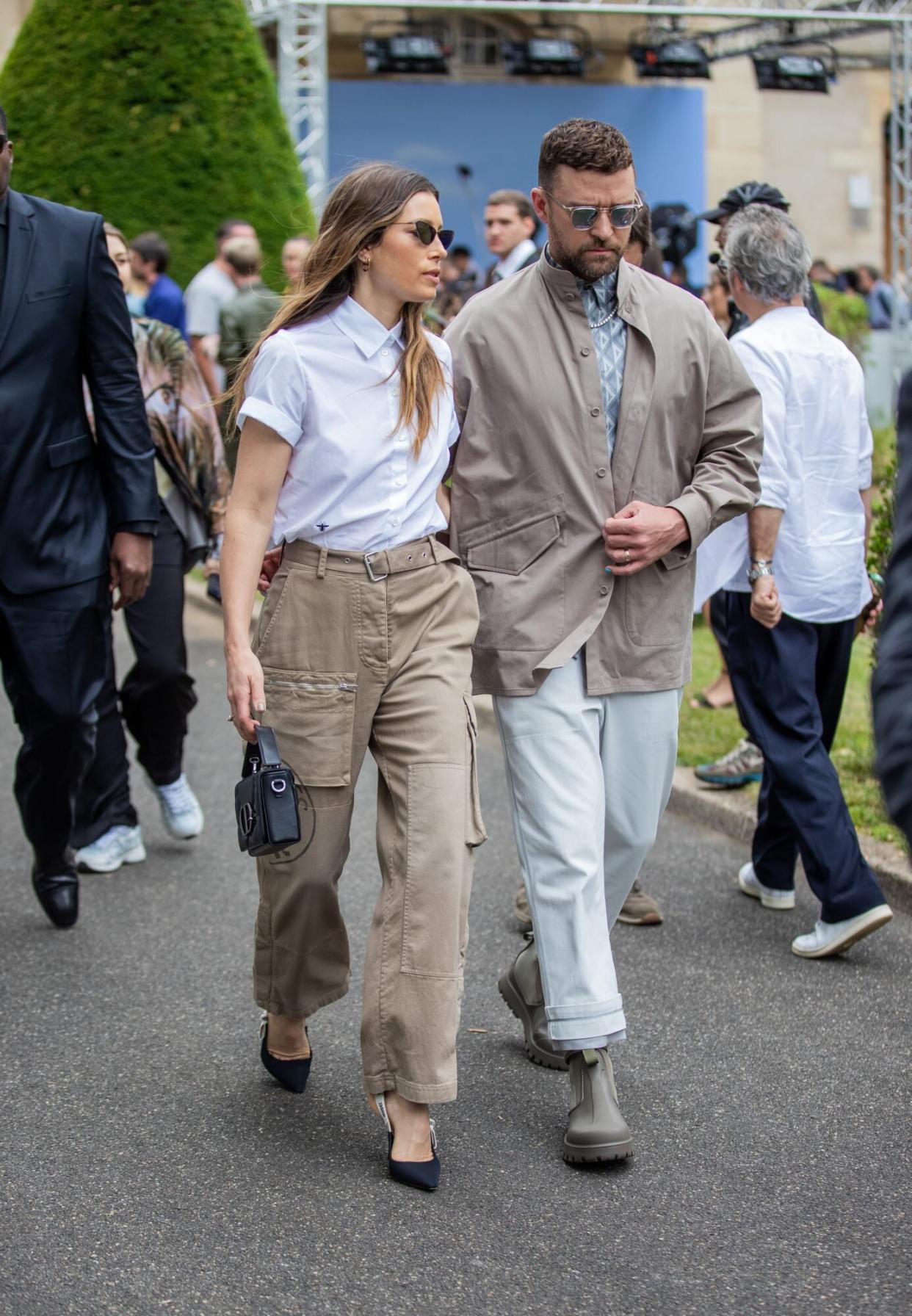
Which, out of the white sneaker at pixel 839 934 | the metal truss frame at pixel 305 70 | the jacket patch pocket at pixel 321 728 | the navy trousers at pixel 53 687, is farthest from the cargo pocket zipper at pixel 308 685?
the metal truss frame at pixel 305 70

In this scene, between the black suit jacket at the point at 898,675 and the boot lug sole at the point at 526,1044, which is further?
the boot lug sole at the point at 526,1044

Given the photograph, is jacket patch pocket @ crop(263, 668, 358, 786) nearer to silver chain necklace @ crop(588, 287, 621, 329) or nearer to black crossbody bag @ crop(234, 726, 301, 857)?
black crossbody bag @ crop(234, 726, 301, 857)

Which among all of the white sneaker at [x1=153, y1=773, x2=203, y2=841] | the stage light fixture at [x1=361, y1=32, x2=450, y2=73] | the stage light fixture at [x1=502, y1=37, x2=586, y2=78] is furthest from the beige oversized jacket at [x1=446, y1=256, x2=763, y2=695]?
the stage light fixture at [x1=502, y1=37, x2=586, y2=78]

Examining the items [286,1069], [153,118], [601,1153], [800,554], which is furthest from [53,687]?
[153,118]

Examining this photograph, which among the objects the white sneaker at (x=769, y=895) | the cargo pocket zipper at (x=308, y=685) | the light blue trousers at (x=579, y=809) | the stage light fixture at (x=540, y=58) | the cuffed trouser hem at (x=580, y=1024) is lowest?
the white sneaker at (x=769, y=895)

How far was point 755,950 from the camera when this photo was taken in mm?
5051

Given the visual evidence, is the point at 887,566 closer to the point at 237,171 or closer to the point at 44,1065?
the point at 44,1065

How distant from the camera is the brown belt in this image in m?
3.55

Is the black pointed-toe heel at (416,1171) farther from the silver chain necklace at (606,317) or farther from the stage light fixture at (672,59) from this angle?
the stage light fixture at (672,59)

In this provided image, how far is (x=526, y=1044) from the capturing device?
4.23 meters

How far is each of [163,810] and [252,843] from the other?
9.42 feet

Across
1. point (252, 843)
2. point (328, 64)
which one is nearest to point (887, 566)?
point (252, 843)

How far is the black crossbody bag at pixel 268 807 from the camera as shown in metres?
3.35

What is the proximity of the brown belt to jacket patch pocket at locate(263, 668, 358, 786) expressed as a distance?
22 centimetres
